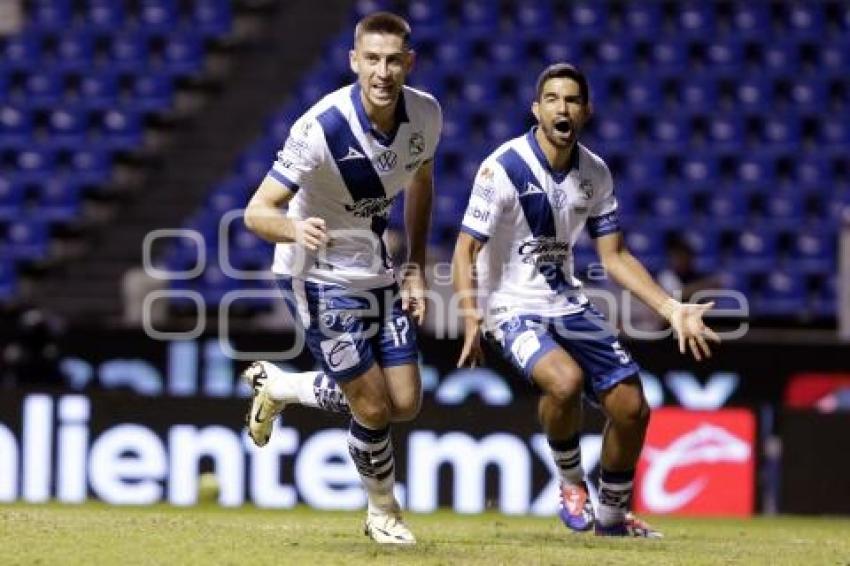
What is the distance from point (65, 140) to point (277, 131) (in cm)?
A: 265

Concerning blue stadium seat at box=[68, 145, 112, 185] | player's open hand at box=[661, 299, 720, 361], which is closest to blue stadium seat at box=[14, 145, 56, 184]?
blue stadium seat at box=[68, 145, 112, 185]

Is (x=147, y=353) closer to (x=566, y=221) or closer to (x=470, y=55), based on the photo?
(x=470, y=55)

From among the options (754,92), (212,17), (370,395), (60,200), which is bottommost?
A: (370,395)

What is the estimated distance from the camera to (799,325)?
17906 mm

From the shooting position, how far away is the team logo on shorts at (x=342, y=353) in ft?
27.9

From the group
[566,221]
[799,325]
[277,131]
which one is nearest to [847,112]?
[799,325]

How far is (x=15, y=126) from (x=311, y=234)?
49.0 ft

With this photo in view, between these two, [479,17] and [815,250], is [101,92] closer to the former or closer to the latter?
[479,17]

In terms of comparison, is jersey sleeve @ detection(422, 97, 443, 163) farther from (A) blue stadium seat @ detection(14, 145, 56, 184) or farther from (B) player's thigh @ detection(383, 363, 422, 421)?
(A) blue stadium seat @ detection(14, 145, 56, 184)

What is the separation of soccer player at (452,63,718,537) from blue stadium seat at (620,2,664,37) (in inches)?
431

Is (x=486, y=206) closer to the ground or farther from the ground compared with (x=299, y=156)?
closer to the ground

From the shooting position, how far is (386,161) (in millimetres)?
8586

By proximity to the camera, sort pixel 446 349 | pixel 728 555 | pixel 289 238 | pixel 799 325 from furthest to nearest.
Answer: pixel 799 325, pixel 446 349, pixel 728 555, pixel 289 238

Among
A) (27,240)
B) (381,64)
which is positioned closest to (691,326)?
(381,64)
